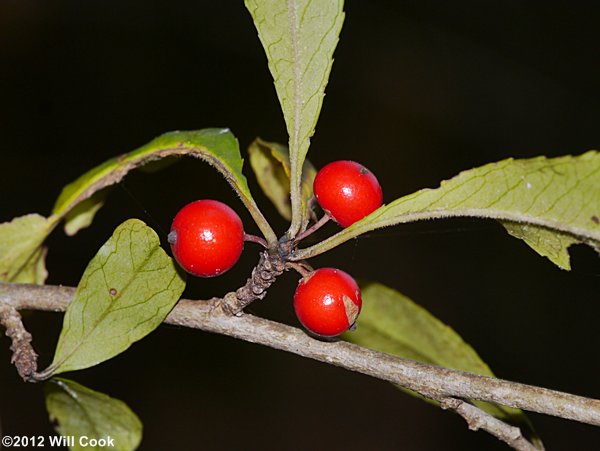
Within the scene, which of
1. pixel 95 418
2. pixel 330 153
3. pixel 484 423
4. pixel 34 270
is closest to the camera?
pixel 484 423

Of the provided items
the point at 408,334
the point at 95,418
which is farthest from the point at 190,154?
the point at 408,334

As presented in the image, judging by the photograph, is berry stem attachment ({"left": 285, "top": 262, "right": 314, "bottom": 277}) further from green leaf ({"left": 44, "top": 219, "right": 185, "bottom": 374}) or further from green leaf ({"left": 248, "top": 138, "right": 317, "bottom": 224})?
green leaf ({"left": 248, "top": 138, "right": 317, "bottom": 224})

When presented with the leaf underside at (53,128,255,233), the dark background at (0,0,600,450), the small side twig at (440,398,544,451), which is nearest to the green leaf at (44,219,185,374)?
the leaf underside at (53,128,255,233)

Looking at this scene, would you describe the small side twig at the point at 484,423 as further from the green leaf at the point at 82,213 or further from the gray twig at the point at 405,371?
the green leaf at the point at 82,213

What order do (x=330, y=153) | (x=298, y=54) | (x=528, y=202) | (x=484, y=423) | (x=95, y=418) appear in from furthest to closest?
(x=330, y=153)
(x=95, y=418)
(x=484, y=423)
(x=298, y=54)
(x=528, y=202)

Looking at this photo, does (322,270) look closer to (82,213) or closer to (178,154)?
(178,154)

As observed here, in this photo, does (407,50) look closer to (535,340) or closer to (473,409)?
(535,340)

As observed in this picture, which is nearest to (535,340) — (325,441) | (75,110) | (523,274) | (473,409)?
(523,274)

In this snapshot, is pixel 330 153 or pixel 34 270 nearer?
pixel 34 270
